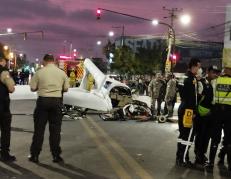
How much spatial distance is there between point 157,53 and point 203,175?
71986mm

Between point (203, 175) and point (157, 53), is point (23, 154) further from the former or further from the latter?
point (157, 53)

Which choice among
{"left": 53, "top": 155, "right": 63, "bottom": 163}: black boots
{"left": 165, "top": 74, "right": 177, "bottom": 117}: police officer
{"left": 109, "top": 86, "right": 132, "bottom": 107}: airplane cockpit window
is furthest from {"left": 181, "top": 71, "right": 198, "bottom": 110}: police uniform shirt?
{"left": 109, "top": 86, "right": 132, "bottom": 107}: airplane cockpit window

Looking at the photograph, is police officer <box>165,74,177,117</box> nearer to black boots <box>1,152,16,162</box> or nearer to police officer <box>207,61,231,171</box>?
police officer <box>207,61,231,171</box>

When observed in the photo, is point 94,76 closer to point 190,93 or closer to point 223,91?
point 190,93

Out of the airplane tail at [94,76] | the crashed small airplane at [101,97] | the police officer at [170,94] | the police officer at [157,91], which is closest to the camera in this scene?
the crashed small airplane at [101,97]

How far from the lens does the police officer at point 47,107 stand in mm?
8930

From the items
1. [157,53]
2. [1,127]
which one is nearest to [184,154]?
[1,127]

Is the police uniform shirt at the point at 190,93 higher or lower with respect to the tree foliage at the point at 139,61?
lower

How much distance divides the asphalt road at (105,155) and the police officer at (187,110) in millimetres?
307

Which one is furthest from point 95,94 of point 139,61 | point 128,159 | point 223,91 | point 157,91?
point 139,61

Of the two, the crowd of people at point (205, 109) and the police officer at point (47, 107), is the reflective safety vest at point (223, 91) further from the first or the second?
the police officer at point (47, 107)

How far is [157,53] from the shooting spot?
7988cm

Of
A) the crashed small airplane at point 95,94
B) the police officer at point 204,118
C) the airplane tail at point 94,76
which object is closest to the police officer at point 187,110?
the police officer at point 204,118

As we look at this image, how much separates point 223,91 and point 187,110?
2.25 ft
